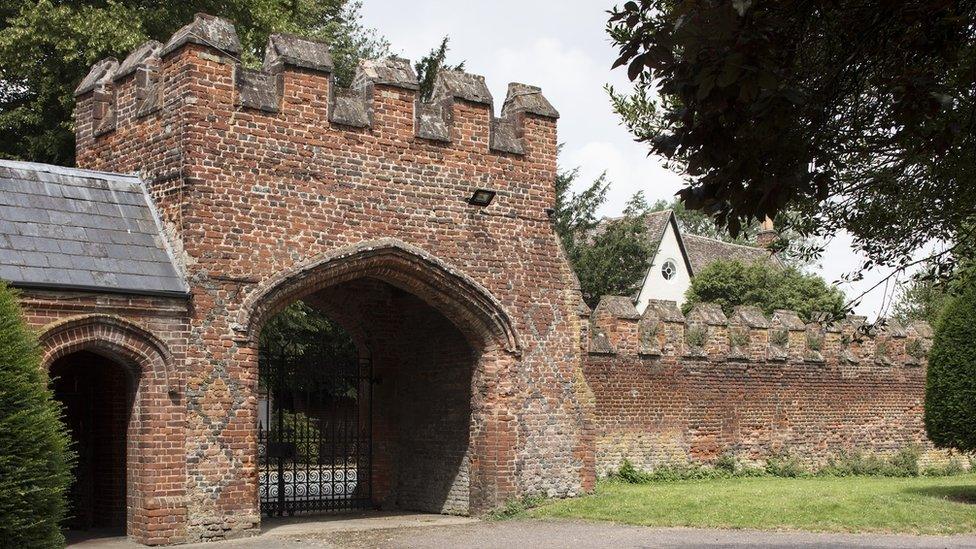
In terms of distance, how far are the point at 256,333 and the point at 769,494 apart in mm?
7186

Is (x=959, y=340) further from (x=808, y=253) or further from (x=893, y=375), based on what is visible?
(x=808, y=253)

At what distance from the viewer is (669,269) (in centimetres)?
4309

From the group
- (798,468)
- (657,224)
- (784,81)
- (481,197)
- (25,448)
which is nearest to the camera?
(784,81)

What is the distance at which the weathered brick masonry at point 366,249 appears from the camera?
12586 millimetres

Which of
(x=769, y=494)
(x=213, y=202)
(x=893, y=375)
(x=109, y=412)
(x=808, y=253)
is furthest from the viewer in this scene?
(x=893, y=375)

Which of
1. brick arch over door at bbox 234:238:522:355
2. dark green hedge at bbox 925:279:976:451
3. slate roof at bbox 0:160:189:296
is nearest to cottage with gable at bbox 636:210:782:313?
dark green hedge at bbox 925:279:976:451

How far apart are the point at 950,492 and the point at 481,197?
811 centimetres

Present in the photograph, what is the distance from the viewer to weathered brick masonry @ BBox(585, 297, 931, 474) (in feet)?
59.3

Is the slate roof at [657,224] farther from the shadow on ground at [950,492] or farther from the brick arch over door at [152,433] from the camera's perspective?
the brick arch over door at [152,433]

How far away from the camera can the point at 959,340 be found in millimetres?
17578

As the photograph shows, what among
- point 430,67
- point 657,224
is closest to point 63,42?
point 430,67

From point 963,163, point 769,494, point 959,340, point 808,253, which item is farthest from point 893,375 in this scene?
point 963,163

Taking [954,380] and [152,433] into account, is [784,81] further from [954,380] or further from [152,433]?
[954,380]

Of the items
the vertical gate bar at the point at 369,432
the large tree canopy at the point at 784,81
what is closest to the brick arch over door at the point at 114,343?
the vertical gate bar at the point at 369,432
